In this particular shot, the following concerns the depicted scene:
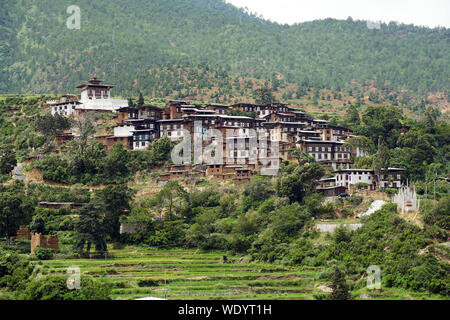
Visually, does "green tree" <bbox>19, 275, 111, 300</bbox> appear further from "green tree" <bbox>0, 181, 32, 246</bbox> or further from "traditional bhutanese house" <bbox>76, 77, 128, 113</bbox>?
"traditional bhutanese house" <bbox>76, 77, 128, 113</bbox>

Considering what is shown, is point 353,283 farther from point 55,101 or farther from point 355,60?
point 355,60

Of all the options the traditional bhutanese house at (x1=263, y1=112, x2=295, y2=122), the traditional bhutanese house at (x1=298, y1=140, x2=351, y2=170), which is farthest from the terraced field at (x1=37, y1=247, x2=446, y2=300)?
the traditional bhutanese house at (x1=263, y1=112, x2=295, y2=122)

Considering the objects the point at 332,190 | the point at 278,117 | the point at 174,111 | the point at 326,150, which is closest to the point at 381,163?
the point at 332,190

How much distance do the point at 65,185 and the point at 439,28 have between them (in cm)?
12794

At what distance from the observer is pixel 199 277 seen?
169 feet

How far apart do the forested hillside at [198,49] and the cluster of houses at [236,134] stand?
80.7ft

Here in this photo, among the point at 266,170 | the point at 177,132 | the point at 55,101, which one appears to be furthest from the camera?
the point at 55,101

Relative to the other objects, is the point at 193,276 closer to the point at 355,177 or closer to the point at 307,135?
the point at 355,177

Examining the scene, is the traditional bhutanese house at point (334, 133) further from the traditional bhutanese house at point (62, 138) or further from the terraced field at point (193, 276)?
the traditional bhutanese house at point (62, 138)

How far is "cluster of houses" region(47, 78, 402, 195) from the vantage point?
66.8 m

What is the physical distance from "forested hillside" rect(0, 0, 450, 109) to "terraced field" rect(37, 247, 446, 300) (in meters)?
52.8

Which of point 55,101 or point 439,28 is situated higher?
point 439,28

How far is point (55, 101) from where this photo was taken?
87.6m
